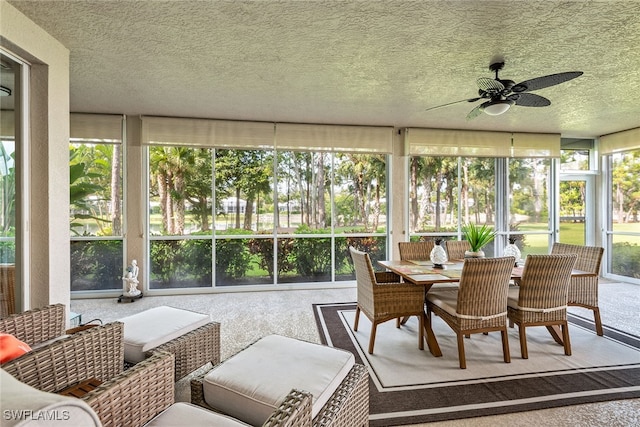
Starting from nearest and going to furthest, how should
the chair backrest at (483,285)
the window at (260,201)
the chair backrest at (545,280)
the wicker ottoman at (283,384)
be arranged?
the wicker ottoman at (283,384)
the chair backrest at (483,285)
the chair backrest at (545,280)
the window at (260,201)

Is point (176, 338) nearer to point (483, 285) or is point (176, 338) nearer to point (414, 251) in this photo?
point (483, 285)

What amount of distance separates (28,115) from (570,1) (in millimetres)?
3792

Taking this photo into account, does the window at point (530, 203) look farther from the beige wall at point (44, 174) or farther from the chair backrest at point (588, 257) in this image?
the beige wall at point (44, 174)

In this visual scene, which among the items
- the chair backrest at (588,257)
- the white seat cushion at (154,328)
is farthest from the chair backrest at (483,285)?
the white seat cushion at (154,328)

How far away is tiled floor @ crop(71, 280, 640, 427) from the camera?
6.07 feet

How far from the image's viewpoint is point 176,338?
209cm

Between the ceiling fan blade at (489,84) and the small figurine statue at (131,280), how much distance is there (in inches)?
178

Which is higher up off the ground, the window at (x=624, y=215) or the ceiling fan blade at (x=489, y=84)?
the ceiling fan blade at (x=489, y=84)

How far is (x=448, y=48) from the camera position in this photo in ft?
8.25

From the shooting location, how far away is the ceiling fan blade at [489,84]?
7.80 feet

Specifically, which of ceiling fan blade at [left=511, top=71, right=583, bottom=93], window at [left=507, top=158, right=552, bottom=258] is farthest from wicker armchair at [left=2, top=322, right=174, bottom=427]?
window at [left=507, top=158, right=552, bottom=258]

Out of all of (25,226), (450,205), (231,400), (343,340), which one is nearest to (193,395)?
(231,400)

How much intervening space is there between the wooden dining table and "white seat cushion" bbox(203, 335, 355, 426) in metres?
1.20

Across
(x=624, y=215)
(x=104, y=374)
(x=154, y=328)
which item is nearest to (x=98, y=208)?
(x=154, y=328)
